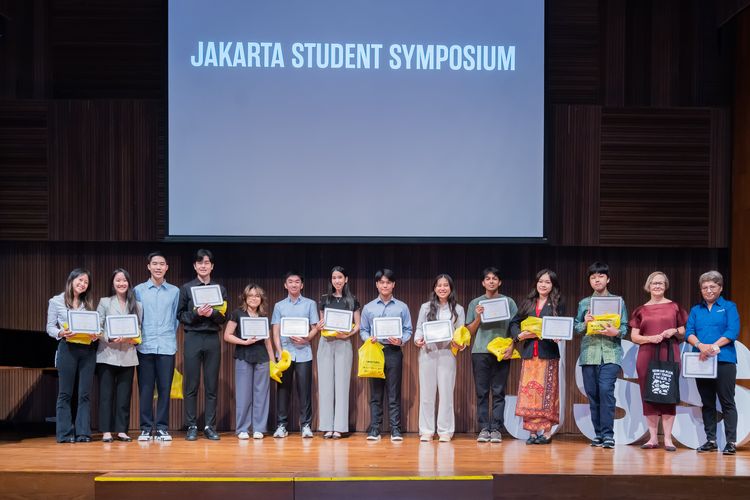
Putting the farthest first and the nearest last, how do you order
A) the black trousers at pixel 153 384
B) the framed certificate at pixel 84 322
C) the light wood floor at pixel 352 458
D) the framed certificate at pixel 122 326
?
the black trousers at pixel 153 384
the framed certificate at pixel 122 326
the framed certificate at pixel 84 322
the light wood floor at pixel 352 458

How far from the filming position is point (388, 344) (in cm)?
660

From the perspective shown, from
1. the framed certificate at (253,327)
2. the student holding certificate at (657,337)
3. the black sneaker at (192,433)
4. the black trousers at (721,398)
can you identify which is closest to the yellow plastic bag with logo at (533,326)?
the student holding certificate at (657,337)

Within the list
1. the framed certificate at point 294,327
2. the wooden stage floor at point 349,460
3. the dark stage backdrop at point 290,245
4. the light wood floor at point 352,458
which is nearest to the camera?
the wooden stage floor at point 349,460

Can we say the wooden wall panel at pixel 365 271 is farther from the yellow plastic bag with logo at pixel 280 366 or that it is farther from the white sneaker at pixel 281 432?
the yellow plastic bag with logo at pixel 280 366

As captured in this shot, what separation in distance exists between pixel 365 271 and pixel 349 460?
81.4 inches

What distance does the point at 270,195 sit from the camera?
23.2 feet

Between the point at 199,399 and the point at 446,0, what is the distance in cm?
390

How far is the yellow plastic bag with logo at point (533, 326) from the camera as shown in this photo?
6.38 m

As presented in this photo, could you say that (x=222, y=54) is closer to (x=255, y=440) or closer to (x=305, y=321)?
(x=305, y=321)

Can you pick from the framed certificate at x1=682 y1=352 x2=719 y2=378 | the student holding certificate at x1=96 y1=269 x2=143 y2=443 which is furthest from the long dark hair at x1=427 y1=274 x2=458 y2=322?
the student holding certificate at x1=96 y1=269 x2=143 y2=443

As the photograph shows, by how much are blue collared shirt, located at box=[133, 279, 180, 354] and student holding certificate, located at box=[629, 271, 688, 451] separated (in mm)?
3416

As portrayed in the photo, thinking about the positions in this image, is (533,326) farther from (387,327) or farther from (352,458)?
(352,458)

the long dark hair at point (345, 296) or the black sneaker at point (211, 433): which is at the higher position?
the long dark hair at point (345, 296)

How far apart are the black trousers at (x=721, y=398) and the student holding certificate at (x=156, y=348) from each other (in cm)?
389
